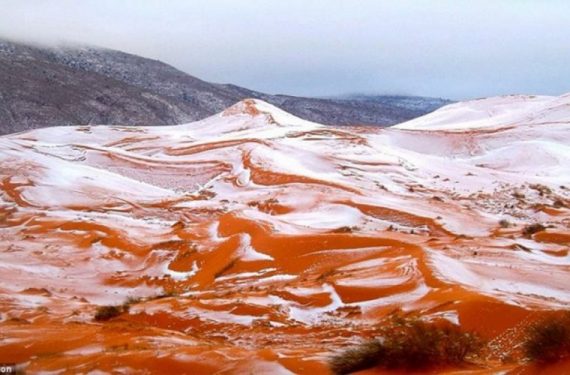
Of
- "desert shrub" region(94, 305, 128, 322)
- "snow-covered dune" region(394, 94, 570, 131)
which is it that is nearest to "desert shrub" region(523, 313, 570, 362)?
"desert shrub" region(94, 305, 128, 322)

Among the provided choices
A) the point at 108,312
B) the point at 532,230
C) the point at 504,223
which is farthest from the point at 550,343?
the point at 504,223

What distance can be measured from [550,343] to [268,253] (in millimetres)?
7822

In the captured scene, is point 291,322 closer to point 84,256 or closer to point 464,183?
point 84,256

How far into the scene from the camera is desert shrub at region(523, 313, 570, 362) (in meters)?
4.44

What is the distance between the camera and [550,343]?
14.8ft

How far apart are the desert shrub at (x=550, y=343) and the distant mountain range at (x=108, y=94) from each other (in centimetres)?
7936

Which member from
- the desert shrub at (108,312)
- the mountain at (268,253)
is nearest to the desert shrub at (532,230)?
the mountain at (268,253)

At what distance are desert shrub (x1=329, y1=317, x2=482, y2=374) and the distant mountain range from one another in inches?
3085

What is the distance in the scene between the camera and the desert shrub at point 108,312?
8.18 m

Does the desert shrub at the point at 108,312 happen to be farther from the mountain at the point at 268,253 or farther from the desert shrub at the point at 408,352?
the desert shrub at the point at 408,352

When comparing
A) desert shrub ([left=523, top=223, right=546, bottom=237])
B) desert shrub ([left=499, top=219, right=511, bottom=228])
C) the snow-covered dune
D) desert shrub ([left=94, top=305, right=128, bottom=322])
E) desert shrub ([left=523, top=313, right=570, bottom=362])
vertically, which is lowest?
desert shrub ([left=94, top=305, right=128, bottom=322])

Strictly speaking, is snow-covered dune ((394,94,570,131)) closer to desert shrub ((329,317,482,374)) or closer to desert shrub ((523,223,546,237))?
desert shrub ((523,223,546,237))

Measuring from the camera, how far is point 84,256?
13.6m

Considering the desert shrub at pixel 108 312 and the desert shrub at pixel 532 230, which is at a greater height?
the desert shrub at pixel 532 230
